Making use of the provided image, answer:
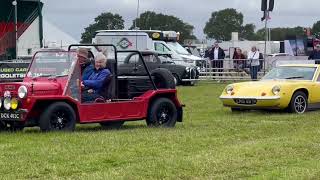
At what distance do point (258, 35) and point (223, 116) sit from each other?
118 m

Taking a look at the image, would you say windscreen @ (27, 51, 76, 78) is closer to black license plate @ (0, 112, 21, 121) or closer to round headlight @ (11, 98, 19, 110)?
round headlight @ (11, 98, 19, 110)

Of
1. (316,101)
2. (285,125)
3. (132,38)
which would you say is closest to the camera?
(285,125)

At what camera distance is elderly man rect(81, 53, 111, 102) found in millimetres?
12016

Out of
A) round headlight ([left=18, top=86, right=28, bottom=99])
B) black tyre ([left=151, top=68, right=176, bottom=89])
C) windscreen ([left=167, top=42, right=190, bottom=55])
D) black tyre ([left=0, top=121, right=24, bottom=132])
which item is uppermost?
windscreen ([left=167, top=42, right=190, bottom=55])

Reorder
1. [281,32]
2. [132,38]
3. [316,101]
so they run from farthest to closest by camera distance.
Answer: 1. [281,32]
2. [132,38]
3. [316,101]

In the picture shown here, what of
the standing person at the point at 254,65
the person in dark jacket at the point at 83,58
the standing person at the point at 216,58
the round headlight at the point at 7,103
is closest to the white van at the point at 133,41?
the standing person at the point at 216,58

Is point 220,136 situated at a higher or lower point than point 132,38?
lower

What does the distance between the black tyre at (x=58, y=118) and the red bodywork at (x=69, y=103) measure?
13 centimetres

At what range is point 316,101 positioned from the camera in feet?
53.1

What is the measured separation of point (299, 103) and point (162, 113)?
4.28 meters

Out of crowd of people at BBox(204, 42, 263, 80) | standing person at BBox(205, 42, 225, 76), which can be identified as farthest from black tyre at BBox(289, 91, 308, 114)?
standing person at BBox(205, 42, 225, 76)

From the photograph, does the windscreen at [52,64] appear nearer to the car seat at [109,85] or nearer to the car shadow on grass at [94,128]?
the car seat at [109,85]

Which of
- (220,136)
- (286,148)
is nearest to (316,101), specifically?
(220,136)

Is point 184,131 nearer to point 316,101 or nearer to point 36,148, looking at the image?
point 36,148
